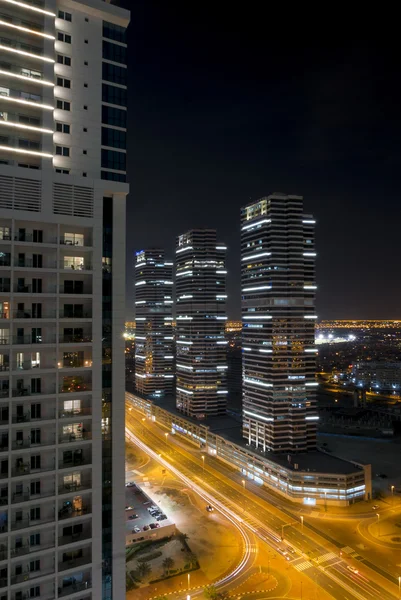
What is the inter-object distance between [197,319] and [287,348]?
189 feet

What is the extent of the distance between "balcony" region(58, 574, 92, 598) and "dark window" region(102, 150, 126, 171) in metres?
40.1

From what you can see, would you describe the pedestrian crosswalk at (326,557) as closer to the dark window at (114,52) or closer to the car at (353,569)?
the car at (353,569)

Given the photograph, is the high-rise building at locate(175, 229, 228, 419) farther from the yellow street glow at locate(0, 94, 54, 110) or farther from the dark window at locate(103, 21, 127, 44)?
the yellow street glow at locate(0, 94, 54, 110)

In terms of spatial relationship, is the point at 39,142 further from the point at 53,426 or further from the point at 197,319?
the point at 197,319

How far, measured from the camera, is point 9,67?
4050 centimetres

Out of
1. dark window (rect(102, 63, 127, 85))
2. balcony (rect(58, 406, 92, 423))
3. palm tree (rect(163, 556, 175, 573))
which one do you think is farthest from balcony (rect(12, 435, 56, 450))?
palm tree (rect(163, 556, 175, 573))

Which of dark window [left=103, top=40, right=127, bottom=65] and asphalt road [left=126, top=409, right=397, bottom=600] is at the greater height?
dark window [left=103, top=40, right=127, bottom=65]

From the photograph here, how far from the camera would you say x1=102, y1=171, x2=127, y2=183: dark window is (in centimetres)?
4356

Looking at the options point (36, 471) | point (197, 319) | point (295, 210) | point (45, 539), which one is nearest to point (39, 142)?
point (36, 471)

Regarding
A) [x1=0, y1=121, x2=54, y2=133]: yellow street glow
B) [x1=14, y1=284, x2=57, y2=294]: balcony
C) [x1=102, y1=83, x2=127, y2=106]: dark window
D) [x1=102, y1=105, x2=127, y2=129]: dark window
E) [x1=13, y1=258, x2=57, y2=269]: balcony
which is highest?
[x1=102, y1=83, x2=127, y2=106]: dark window

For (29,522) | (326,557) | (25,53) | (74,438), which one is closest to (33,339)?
(74,438)

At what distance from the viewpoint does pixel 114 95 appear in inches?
1777

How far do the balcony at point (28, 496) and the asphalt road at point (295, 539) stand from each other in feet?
186

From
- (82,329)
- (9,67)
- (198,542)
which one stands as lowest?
(198,542)
